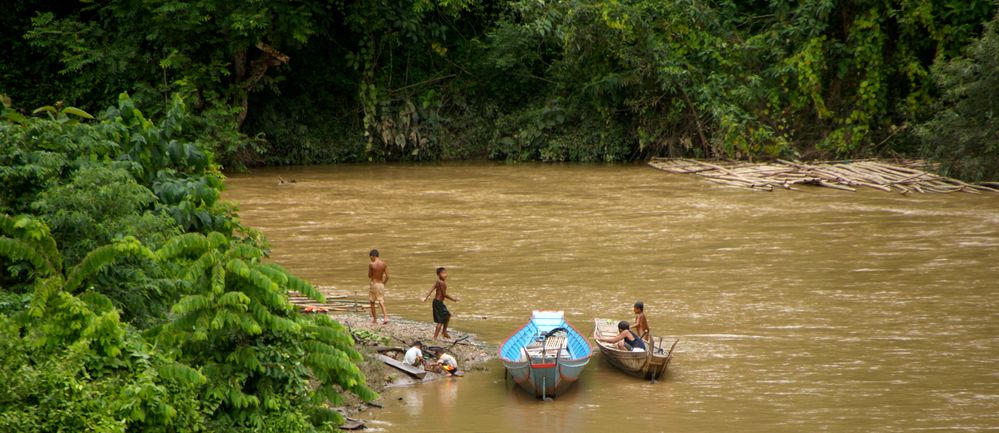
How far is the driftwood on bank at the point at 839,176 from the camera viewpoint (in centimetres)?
2458

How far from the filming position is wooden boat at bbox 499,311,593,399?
11.4 meters

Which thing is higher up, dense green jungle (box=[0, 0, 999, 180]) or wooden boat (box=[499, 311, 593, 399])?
dense green jungle (box=[0, 0, 999, 180])

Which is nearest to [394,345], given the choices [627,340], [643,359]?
[627,340]

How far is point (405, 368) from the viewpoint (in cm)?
1194

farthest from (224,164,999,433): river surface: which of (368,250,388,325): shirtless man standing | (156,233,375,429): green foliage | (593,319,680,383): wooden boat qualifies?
(156,233,375,429): green foliage

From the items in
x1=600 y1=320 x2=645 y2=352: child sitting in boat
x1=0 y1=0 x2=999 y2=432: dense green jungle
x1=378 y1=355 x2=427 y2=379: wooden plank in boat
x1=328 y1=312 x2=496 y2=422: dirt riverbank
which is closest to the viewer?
x1=328 y1=312 x2=496 y2=422: dirt riverbank

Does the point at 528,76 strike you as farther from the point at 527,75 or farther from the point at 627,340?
the point at 627,340

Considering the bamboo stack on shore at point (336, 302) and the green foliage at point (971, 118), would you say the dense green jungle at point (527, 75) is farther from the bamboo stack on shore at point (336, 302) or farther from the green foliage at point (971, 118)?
the bamboo stack on shore at point (336, 302)

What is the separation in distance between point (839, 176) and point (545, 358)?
16.5m

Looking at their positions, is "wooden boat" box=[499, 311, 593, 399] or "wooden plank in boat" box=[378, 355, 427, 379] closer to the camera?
"wooden boat" box=[499, 311, 593, 399]

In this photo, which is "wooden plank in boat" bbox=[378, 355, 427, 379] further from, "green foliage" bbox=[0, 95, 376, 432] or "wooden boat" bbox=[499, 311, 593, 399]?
"green foliage" bbox=[0, 95, 376, 432]

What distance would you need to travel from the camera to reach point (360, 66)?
34.1 m

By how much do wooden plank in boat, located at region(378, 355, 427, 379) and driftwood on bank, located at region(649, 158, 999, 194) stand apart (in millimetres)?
15149

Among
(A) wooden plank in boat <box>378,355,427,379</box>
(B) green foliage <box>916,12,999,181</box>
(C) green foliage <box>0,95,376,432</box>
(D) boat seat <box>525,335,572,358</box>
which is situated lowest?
(A) wooden plank in boat <box>378,355,427,379</box>
